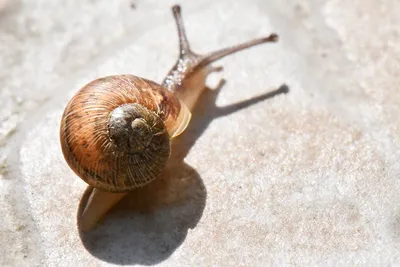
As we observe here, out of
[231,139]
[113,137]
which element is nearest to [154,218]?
[113,137]

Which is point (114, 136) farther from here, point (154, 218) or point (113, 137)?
point (154, 218)

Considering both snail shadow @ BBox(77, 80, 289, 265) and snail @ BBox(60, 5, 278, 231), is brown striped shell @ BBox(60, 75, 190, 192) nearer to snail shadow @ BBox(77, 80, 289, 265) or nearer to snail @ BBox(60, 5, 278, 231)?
snail @ BBox(60, 5, 278, 231)

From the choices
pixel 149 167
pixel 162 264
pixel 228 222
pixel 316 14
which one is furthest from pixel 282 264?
pixel 316 14

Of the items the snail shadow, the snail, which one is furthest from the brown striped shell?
the snail shadow

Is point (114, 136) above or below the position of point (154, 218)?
above

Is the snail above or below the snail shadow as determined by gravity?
above

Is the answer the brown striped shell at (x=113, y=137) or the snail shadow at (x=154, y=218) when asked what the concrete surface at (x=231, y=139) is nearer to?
the snail shadow at (x=154, y=218)

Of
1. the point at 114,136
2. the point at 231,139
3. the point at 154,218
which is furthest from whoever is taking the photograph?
the point at 231,139

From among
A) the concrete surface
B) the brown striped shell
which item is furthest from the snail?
the concrete surface
